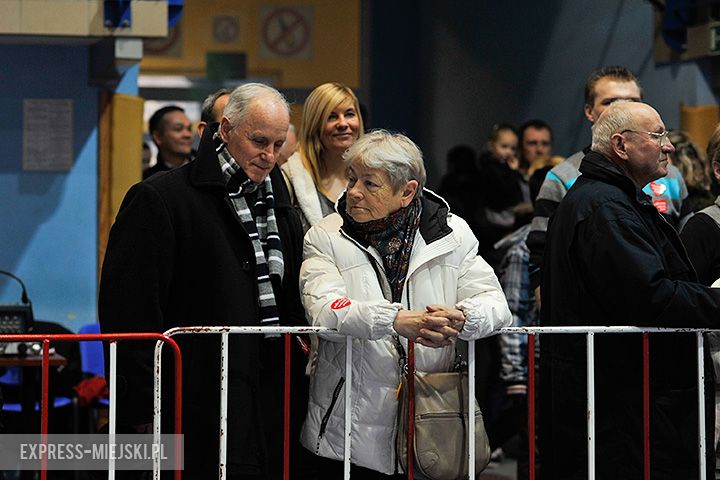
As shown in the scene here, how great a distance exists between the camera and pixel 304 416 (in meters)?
4.20

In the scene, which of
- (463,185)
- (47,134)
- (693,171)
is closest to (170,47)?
(463,185)

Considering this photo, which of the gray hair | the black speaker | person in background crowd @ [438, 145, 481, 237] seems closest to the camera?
the gray hair

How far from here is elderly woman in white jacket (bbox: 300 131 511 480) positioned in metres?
3.97

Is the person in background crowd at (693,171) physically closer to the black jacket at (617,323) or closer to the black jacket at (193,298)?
the black jacket at (617,323)

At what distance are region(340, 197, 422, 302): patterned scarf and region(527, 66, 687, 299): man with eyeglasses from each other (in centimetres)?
128

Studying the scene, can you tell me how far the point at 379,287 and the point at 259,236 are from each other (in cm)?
43

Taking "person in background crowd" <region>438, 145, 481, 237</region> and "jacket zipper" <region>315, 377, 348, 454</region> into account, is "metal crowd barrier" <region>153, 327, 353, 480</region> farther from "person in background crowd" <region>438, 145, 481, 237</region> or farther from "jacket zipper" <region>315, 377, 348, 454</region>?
"person in background crowd" <region>438, 145, 481, 237</region>

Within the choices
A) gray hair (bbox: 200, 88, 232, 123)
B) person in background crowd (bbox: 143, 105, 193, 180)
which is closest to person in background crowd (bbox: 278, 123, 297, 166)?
gray hair (bbox: 200, 88, 232, 123)

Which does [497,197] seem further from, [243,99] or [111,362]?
[111,362]

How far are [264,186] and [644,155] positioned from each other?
128 cm

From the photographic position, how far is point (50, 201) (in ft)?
24.2

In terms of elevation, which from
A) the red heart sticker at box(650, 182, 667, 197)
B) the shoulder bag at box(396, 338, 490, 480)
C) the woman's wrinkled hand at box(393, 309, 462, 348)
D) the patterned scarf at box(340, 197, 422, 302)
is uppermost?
the red heart sticker at box(650, 182, 667, 197)

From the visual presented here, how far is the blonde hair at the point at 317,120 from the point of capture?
15.9ft

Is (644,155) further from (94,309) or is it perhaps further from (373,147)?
(94,309)
